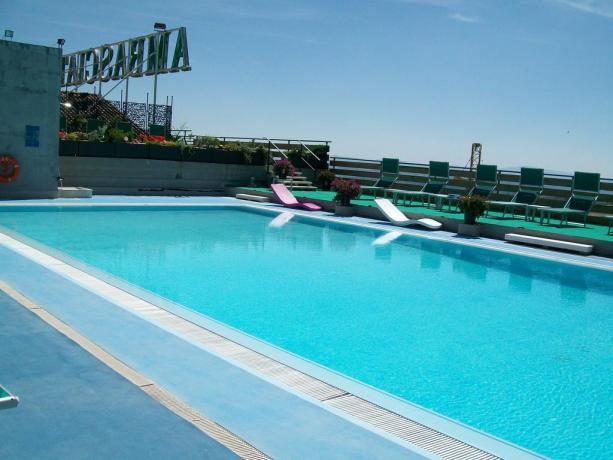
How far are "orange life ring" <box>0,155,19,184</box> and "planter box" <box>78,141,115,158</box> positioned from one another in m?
2.36

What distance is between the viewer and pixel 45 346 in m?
4.63

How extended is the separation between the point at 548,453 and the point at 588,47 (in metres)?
15.9

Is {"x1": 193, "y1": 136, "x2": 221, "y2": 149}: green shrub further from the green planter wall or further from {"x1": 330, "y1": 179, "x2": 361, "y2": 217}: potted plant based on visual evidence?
{"x1": 330, "y1": 179, "x2": 361, "y2": 217}: potted plant

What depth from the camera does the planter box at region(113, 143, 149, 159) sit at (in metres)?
18.6

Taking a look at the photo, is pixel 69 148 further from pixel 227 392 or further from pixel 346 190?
pixel 227 392

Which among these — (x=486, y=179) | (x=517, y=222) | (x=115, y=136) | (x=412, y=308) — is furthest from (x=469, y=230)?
(x=115, y=136)

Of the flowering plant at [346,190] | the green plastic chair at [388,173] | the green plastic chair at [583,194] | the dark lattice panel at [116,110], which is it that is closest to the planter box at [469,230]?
the green plastic chair at [583,194]

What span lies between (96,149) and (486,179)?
10.3m

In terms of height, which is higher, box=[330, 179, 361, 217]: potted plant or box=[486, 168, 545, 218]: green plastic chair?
box=[486, 168, 545, 218]: green plastic chair

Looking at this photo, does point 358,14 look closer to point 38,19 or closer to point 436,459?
point 38,19

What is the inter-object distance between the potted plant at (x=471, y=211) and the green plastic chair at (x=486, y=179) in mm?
2157

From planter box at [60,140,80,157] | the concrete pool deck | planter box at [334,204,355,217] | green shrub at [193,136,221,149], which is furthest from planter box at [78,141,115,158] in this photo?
the concrete pool deck

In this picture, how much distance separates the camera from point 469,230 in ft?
43.5

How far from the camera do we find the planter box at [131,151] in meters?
18.6
